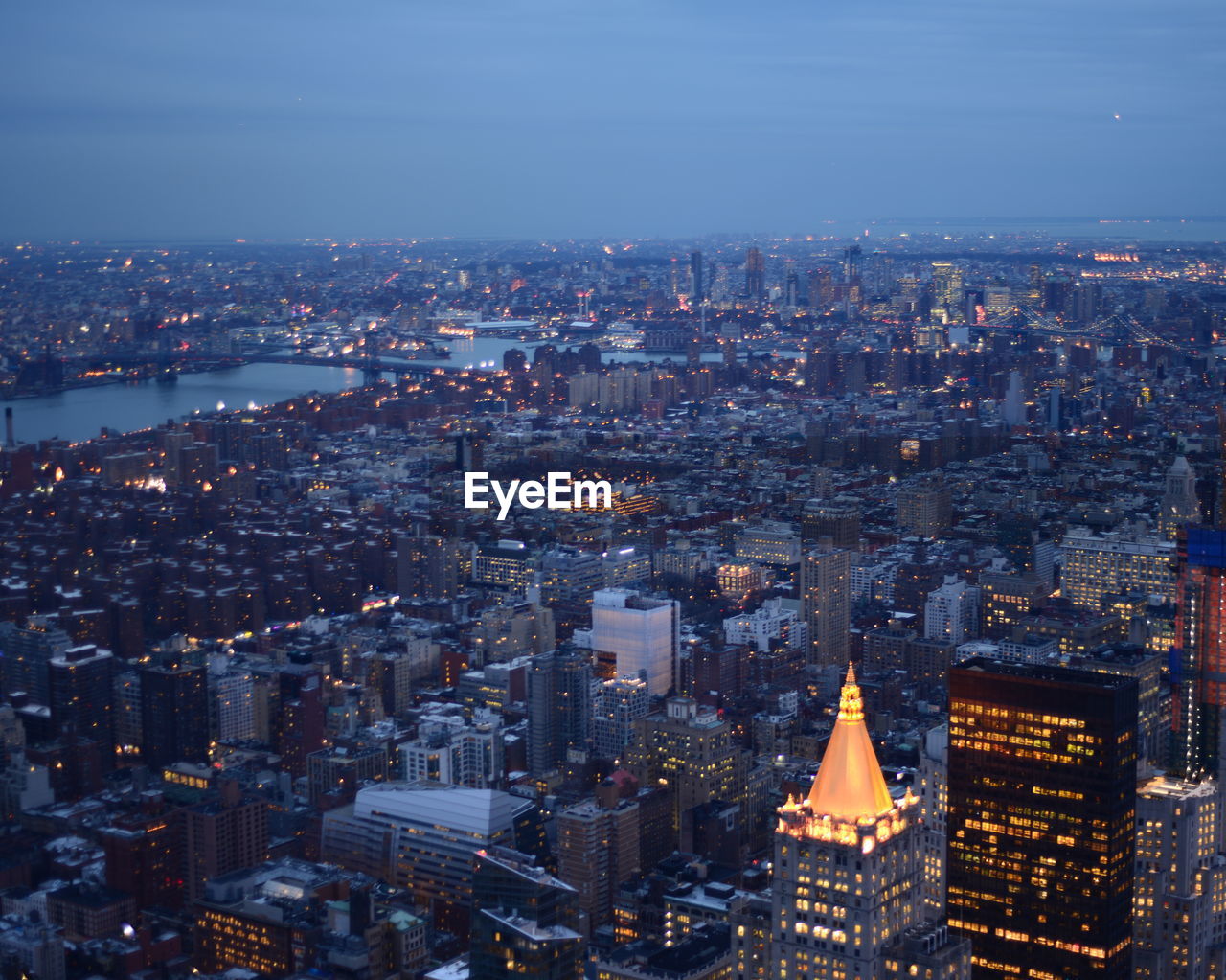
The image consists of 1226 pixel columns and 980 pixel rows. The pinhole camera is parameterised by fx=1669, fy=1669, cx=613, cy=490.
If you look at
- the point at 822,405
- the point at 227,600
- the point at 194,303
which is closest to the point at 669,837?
the point at 227,600

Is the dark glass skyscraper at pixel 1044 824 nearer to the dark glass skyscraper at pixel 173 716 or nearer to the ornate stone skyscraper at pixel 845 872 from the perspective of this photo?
the ornate stone skyscraper at pixel 845 872

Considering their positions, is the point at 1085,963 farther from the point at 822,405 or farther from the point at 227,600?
the point at 822,405

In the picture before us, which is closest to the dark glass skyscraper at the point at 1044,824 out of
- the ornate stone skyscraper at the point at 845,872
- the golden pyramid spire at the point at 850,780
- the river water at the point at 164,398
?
the ornate stone skyscraper at the point at 845,872

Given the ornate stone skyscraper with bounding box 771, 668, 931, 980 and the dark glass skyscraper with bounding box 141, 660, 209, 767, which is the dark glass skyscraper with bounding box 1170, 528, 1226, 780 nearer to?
the ornate stone skyscraper with bounding box 771, 668, 931, 980
